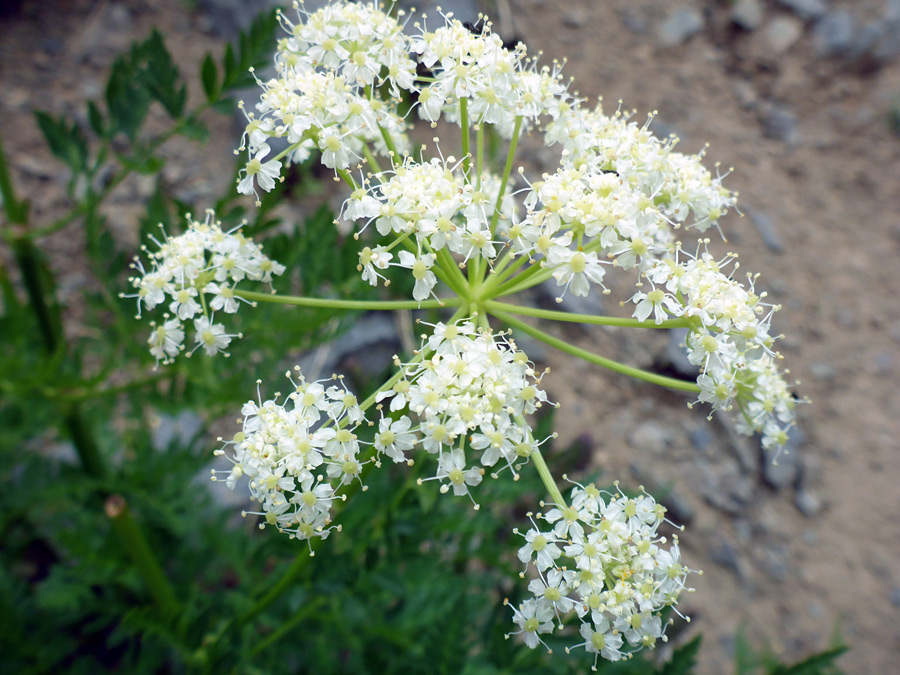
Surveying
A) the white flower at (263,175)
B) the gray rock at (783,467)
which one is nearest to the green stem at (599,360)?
the white flower at (263,175)

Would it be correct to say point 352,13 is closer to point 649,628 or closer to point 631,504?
point 631,504

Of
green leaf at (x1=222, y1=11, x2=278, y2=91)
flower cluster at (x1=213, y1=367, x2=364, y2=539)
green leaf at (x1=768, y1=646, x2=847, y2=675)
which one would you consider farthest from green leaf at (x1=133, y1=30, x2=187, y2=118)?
green leaf at (x1=768, y1=646, x2=847, y2=675)

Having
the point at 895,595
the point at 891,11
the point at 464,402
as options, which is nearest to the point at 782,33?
the point at 891,11

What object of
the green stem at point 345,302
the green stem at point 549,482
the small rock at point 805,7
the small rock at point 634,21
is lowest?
the green stem at point 549,482

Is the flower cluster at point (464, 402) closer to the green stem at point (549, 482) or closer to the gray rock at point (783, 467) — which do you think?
the green stem at point (549, 482)

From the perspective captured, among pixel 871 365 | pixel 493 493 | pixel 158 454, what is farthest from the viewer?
pixel 871 365

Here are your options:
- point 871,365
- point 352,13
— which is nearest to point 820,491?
point 871,365

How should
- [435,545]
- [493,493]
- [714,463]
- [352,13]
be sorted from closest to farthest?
1. [352,13]
2. [493,493]
3. [435,545]
4. [714,463]
